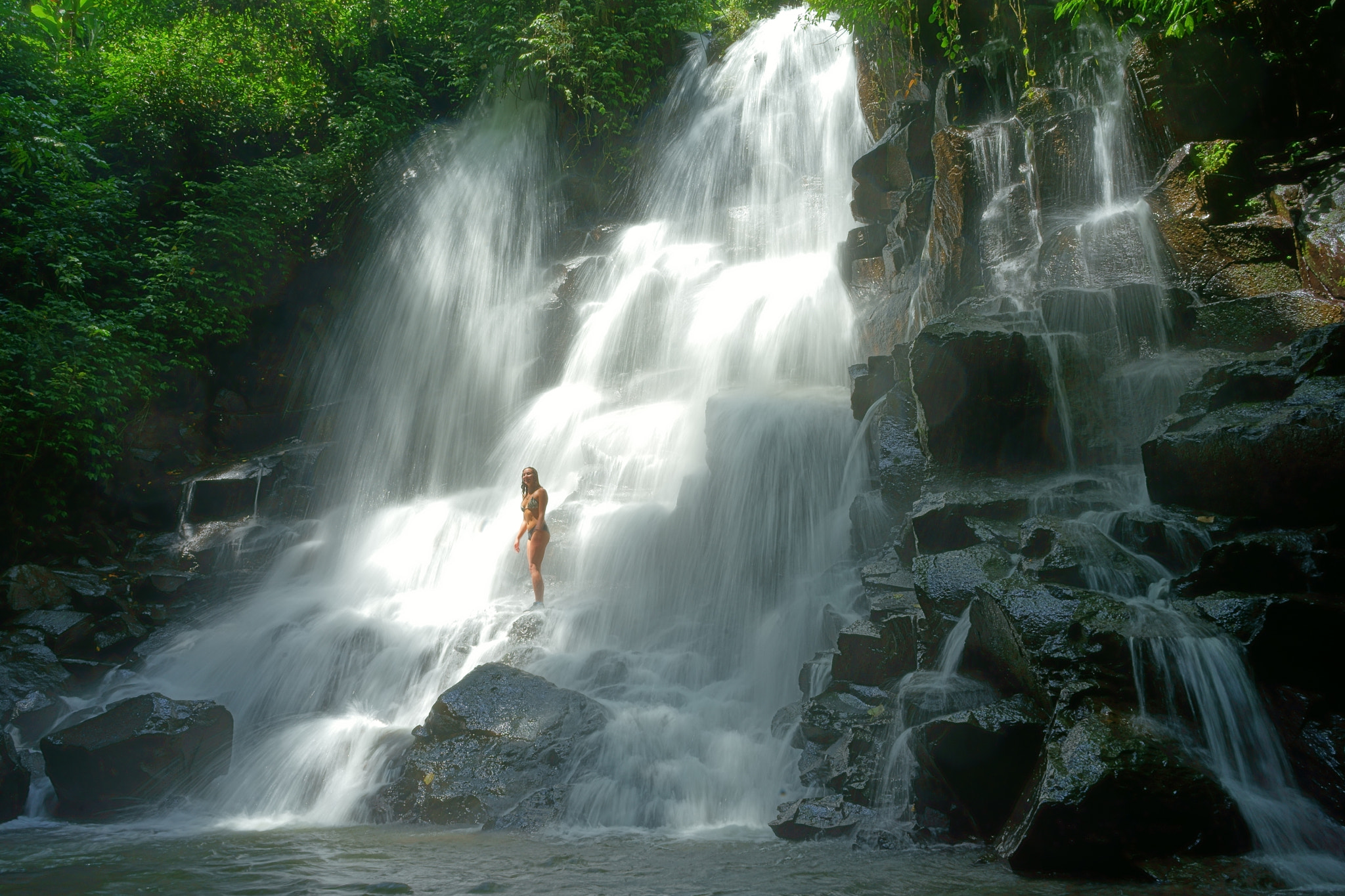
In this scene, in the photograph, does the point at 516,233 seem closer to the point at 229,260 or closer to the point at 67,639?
the point at 229,260

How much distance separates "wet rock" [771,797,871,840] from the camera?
4.50 m

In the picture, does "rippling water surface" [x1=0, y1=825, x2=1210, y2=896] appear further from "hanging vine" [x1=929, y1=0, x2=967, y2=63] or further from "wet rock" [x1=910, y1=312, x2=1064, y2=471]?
"hanging vine" [x1=929, y1=0, x2=967, y2=63]

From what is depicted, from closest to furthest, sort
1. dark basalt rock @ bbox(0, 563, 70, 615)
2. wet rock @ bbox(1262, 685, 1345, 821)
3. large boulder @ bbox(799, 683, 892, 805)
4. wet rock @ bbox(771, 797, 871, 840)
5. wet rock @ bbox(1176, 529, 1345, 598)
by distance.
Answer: wet rock @ bbox(1262, 685, 1345, 821)
wet rock @ bbox(1176, 529, 1345, 598)
wet rock @ bbox(771, 797, 871, 840)
large boulder @ bbox(799, 683, 892, 805)
dark basalt rock @ bbox(0, 563, 70, 615)

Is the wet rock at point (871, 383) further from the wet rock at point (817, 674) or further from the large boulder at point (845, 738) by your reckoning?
the large boulder at point (845, 738)

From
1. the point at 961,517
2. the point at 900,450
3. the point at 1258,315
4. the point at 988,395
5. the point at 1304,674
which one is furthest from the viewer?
the point at 900,450

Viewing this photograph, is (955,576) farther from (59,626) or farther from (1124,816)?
(59,626)

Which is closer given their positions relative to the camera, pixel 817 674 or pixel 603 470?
pixel 817 674

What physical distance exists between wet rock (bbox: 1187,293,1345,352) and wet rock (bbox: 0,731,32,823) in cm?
1124

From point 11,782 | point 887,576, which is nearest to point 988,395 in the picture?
point 887,576

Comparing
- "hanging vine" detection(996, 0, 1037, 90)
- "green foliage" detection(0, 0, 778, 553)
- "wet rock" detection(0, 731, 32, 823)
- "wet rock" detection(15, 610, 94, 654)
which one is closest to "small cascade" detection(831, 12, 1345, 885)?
"hanging vine" detection(996, 0, 1037, 90)

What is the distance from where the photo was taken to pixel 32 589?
9.33 metres

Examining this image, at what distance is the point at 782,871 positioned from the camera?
148 inches

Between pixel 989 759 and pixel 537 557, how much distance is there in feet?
20.5

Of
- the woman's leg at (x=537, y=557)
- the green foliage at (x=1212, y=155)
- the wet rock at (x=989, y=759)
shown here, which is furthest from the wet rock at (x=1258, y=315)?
A: the woman's leg at (x=537, y=557)
